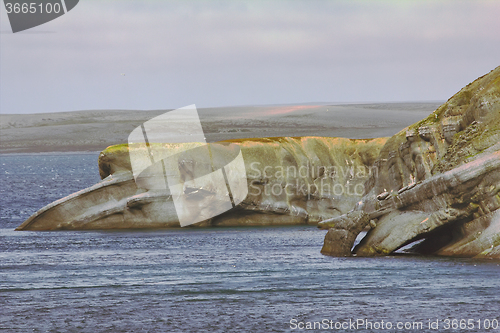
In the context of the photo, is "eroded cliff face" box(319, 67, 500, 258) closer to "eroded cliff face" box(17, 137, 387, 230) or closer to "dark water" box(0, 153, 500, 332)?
"dark water" box(0, 153, 500, 332)

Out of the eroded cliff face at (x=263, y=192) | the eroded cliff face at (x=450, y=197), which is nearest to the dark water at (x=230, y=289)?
the eroded cliff face at (x=450, y=197)

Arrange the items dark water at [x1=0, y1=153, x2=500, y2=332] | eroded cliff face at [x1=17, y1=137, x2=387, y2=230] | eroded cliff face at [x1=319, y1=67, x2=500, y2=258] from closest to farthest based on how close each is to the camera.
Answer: dark water at [x1=0, y1=153, x2=500, y2=332] < eroded cliff face at [x1=319, y1=67, x2=500, y2=258] < eroded cliff face at [x1=17, y1=137, x2=387, y2=230]

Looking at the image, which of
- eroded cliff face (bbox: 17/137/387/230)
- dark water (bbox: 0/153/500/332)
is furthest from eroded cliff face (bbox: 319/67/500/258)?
eroded cliff face (bbox: 17/137/387/230)

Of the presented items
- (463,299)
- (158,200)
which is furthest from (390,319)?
(158,200)

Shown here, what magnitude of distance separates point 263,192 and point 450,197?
17.2 meters

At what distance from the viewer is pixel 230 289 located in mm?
24969

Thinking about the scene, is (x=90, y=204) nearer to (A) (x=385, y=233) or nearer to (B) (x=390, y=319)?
(A) (x=385, y=233)

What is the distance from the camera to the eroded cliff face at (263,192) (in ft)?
140

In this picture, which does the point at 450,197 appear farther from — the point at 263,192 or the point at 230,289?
the point at 263,192

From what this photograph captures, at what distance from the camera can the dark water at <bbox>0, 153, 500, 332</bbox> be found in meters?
20.9

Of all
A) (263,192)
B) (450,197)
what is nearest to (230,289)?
(450,197)

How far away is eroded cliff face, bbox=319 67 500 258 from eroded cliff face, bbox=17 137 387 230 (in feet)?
35.7

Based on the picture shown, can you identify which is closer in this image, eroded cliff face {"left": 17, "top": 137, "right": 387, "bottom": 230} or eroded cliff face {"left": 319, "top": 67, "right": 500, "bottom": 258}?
eroded cliff face {"left": 319, "top": 67, "right": 500, "bottom": 258}

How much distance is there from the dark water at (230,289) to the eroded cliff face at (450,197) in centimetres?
103
